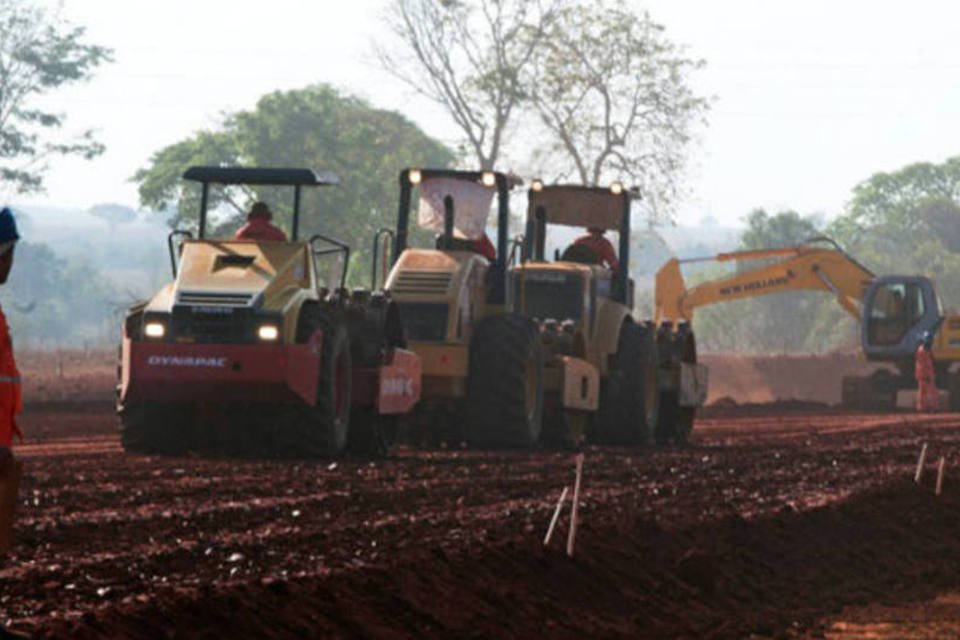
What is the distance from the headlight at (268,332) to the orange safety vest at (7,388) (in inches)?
502

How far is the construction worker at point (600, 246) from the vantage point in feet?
101

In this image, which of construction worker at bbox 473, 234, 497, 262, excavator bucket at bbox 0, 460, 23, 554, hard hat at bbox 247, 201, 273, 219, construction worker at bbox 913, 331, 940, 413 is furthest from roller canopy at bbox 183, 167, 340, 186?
construction worker at bbox 913, 331, 940, 413

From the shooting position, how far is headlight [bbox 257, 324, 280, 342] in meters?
22.5

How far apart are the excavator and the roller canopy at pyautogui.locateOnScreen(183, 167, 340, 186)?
2887cm

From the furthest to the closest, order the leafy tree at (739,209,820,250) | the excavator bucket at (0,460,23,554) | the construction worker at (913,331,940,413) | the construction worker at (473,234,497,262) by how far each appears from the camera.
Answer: the leafy tree at (739,209,820,250)
the construction worker at (913,331,940,413)
the construction worker at (473,234,497,262)
the excavator bucket at (0,460,23,554)

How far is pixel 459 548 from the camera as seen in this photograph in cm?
1567

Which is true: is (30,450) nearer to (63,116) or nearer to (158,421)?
(158,421)

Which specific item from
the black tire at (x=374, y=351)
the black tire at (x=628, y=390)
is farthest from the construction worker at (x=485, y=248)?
the black tire at (x=628, y=390)

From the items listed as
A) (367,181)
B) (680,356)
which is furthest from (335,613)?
(367,181)

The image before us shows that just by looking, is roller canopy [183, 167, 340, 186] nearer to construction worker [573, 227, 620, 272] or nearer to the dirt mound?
construction worker [573, 227, 620, 272]

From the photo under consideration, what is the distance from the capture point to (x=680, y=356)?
32844 millimetres

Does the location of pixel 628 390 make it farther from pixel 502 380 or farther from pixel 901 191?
pixel 901 191

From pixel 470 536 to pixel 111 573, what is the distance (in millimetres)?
3773

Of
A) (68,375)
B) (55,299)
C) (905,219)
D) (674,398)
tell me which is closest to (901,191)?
(905,219)
